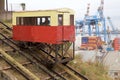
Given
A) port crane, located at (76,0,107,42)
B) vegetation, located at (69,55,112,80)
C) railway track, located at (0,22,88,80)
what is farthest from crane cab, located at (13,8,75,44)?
port crane, located at (76,0,107,42)

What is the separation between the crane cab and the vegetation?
6.92 ft

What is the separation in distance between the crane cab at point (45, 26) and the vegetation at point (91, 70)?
211 centimetres

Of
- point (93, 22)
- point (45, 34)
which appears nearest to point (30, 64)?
point (45, 34)

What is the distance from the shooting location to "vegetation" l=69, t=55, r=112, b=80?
16641mm

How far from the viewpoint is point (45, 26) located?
1451cm

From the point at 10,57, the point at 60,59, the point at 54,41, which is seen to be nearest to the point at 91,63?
the point at 60,59

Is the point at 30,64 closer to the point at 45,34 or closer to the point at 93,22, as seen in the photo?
the point at 45,34

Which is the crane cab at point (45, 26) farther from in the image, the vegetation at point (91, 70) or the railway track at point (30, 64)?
the vegetation at point (91, 70)

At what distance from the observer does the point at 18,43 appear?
1580 cm

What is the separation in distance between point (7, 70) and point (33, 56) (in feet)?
8.12

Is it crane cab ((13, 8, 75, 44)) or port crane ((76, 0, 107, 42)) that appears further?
port crane ((76, 0, 107, 42))

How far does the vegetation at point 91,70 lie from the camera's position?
1664cm

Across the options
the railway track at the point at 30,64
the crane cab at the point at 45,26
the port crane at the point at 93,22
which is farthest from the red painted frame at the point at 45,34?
the port crane at the point at 93,22

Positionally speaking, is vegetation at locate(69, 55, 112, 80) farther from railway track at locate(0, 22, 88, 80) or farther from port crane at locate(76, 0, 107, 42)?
port crane at locate(76, 0, 107, 42)
